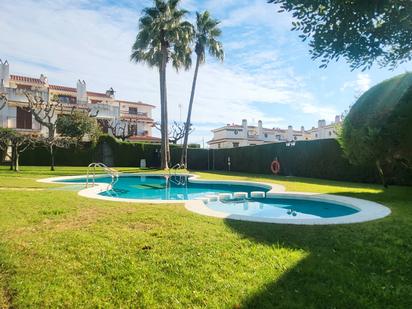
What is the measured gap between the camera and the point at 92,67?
787 inches

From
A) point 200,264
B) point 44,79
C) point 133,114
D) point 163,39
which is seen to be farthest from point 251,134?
point 200,264

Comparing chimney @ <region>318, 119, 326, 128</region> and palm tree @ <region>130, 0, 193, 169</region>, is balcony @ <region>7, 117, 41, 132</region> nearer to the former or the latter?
palm tree @ <region>130, 0, 193, 169</region>

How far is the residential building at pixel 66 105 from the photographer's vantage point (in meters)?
33.5

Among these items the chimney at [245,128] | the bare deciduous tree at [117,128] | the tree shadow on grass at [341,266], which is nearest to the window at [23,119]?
the bare deciduous tree at [117,128]

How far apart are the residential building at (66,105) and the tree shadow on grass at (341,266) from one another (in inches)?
1078

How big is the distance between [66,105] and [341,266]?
3809 cm

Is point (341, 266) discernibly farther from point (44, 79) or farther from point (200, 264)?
point (44, 79)

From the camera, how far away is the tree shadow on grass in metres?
3.13

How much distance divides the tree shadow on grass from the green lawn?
12 mm

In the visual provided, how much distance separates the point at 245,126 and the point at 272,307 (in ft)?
179

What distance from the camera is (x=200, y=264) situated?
156 inches

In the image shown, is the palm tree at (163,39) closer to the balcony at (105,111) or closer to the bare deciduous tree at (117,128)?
the bare deciduous tree at (117,128)

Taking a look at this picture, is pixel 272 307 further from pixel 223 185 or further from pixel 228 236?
pixel 223 185

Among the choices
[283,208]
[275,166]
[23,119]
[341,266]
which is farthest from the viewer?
[23,119]
